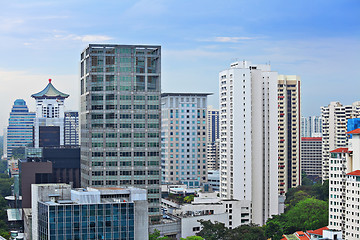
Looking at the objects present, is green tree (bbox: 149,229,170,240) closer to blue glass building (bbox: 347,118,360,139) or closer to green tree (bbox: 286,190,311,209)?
blue glass building (bbox: 347,118,360,139)

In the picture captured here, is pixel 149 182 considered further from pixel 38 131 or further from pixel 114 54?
pixel 38 131

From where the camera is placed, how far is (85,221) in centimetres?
5528

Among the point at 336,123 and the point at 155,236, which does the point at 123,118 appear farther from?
the point at 336,123

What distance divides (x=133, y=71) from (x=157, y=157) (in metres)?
12.8

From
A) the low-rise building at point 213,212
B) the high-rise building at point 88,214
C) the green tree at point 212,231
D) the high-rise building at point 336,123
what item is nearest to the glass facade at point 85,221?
the high-rise building at point 88,214

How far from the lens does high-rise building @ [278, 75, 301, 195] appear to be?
133 metres

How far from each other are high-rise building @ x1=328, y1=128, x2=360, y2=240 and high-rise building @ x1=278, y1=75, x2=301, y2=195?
4828 centimetres

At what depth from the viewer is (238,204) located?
298 ft

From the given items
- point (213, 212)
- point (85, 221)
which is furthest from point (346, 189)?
point (85, 221)

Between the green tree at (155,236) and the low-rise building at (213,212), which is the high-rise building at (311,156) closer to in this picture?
the low-rise building at (213,212)

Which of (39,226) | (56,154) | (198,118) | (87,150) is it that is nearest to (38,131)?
(198,118)

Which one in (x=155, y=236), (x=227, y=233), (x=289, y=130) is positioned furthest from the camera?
(x=289, y=130)

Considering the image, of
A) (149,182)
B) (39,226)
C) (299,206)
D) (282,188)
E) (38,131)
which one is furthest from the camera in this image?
(38,131)

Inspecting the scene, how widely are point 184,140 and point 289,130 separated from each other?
2490 cm
